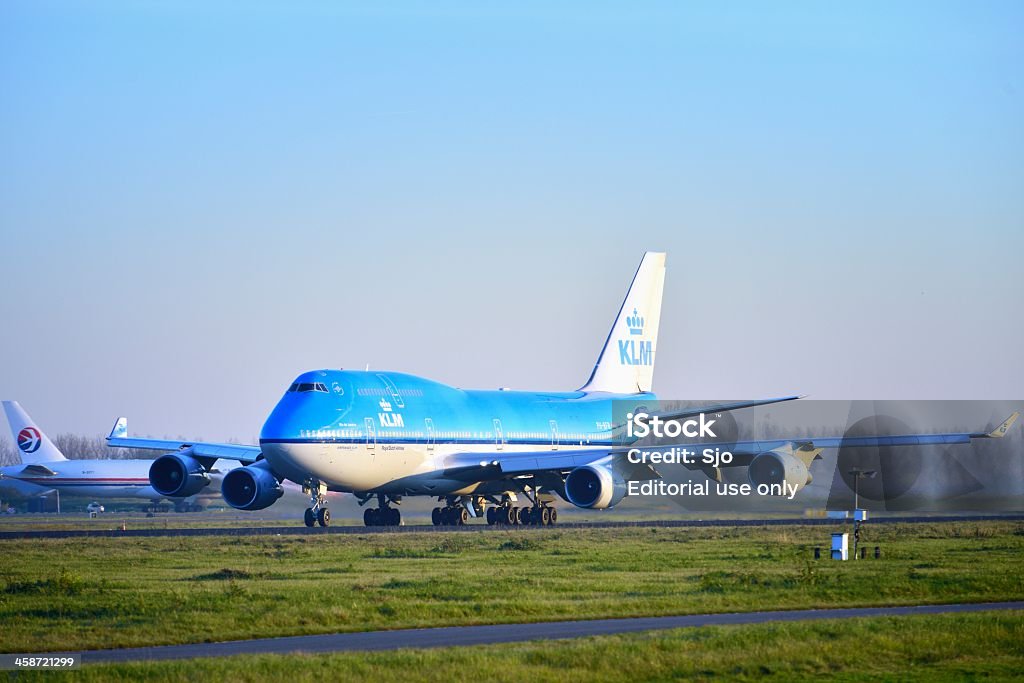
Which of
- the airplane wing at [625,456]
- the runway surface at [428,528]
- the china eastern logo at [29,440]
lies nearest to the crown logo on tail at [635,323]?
the runway surface at [428,528]

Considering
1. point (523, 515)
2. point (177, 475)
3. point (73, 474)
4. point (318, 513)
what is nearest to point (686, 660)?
point (318, 513)

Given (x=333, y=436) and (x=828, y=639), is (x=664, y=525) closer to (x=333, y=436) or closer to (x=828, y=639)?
(x=333, y=436)

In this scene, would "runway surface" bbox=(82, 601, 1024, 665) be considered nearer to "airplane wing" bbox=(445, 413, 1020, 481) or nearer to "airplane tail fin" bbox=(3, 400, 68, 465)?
"airplane wing" bbox=(445, 413, 1020, 481)

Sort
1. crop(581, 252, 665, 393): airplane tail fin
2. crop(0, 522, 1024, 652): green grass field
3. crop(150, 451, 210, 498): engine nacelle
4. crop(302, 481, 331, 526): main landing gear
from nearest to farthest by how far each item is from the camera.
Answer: crop(0, 522, 1024, 652): green grass field < crop(302, 481, 331, 526): main landing gear < crop(150, 451, 210, 498): engine nacelle < crop(581, 252, 665, 393): airplane tail fin

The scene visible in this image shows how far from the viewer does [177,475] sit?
55.5 metres

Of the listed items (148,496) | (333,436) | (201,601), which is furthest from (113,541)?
(148,496)

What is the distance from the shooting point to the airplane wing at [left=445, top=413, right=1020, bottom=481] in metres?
52.2

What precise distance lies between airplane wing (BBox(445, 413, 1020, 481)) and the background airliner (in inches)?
1792

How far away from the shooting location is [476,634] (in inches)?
926

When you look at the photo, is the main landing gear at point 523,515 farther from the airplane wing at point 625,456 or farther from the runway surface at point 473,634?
the runway surface at point 473,634

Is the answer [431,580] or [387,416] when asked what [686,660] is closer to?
[431,580]

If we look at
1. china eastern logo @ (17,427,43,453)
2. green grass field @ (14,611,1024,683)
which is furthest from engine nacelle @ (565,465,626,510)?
china eastern logo @ (17,427,43,453)

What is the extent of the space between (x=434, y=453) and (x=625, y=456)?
7189 millimetres

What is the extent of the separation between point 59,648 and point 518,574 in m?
13.1
